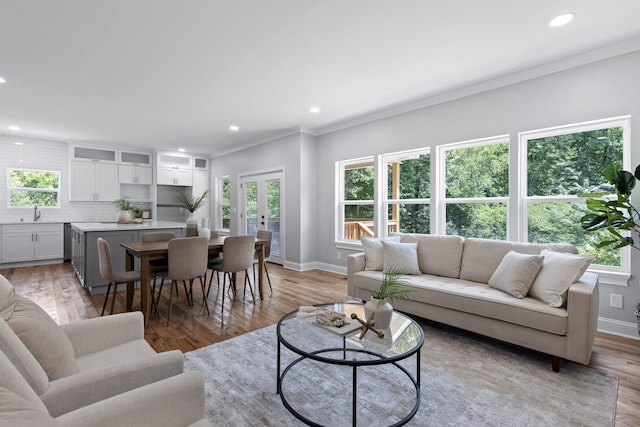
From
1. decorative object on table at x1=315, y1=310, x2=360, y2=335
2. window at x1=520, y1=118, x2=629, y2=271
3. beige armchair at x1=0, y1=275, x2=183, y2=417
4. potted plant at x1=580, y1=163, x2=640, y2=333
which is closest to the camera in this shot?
beige armchair at x1=0, y1=275, x2=183, y2=417

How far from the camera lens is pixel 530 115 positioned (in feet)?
11.4

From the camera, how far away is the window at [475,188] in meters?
3.80

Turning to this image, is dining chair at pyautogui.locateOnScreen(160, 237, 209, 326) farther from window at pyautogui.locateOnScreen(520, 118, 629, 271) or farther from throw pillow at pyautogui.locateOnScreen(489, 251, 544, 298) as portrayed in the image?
window at pyautogui.locateOnScreen(520, 118, 629, 271)

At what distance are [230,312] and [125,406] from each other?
2.63 m

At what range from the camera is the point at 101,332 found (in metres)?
1.64

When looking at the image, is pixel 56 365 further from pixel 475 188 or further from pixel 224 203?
pixel 224 203

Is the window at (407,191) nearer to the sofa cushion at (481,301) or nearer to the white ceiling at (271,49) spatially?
the white ceiling at (271,49)

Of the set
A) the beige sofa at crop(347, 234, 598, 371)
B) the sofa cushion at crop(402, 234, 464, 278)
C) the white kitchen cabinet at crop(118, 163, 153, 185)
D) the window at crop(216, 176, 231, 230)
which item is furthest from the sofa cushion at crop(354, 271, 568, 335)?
the white kitchen cabinet at crop(118, 163, 153, 185)

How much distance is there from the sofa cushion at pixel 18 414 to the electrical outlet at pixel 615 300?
4.11 metres

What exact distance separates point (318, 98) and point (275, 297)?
109 inches

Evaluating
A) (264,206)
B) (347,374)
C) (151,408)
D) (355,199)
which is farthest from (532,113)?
(264,206)

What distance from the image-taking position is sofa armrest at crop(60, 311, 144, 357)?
158 cm

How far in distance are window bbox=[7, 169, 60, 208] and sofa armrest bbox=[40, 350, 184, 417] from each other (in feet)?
25.0

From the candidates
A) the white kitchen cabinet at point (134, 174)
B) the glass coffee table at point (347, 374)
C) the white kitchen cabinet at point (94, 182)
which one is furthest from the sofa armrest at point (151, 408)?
the white kitchen cabinet at point (134, 174)
